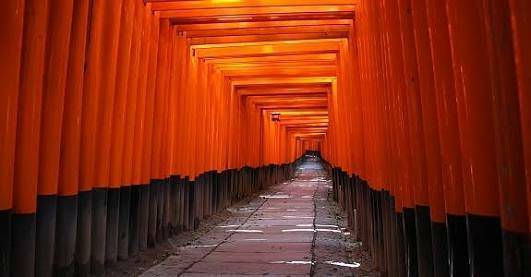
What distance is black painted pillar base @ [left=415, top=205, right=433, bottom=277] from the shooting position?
284 cm

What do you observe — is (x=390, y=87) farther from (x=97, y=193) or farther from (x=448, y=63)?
(x=97, y=193)

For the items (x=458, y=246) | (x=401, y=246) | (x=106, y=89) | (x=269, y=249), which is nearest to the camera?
(x=458, y=246)

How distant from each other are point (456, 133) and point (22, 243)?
3.19 m

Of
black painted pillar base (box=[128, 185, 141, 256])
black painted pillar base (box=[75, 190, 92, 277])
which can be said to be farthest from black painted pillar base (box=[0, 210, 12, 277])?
black painted pillar base (box=[128, 185, 141, 256])

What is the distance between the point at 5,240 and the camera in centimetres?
343

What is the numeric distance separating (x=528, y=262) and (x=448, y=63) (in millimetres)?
1145

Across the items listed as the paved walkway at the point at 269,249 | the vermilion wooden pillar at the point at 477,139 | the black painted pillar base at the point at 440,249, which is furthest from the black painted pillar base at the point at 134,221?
the vermilion wooden pillar at the point at 477,139

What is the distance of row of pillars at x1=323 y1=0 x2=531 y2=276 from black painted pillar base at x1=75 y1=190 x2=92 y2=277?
2.86 m

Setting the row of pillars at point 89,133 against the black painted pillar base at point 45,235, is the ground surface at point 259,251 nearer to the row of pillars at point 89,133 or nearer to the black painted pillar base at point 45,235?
the row of pillars at point 89,133

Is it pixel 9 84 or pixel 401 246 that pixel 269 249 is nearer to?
pixel 401 246

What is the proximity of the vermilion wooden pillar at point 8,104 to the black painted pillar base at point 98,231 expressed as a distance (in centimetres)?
151

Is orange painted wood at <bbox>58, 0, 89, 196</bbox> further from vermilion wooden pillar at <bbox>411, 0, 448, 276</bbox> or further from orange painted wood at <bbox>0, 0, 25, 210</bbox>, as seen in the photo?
vermilion wooden pillar at <bbox>411, 0, 448, 276</bbox>

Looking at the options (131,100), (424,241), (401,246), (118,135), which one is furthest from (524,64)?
(131,100)

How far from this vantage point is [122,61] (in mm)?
5512
